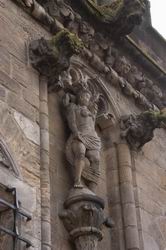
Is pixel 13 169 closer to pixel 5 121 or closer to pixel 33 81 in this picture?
pixel 5 121

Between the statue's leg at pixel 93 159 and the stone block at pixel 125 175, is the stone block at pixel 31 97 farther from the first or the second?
the stone block at pixel 125 175

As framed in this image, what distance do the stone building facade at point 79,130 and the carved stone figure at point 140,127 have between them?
1cm

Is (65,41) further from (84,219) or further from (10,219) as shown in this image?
(10,219)

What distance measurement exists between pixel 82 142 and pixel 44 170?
97 centimetres

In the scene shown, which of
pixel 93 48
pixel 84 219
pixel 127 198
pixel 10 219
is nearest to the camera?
pixel 10 219

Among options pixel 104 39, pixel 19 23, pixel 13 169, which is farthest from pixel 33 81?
pixel 104 39

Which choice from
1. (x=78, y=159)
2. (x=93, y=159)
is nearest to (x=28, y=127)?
(x=78, y=159)

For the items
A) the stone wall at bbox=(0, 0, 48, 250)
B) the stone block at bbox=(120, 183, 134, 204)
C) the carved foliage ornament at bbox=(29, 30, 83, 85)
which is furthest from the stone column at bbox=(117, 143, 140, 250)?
the stone wall at bbox=(0, 0, 48, 250)

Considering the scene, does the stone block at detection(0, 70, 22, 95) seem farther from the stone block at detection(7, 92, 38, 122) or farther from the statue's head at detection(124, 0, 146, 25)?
the statue's head at detection(124, 0, 146, 25)

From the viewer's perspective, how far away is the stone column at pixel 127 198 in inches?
310

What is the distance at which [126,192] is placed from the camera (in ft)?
27.1

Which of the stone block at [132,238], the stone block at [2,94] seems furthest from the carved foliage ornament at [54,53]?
the stone block at [132,238]

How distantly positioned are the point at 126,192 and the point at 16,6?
2.30m

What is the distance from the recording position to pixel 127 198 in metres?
8.19
